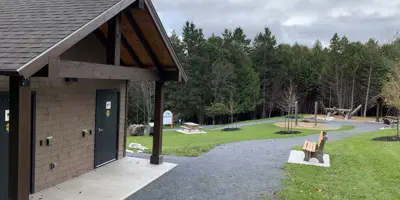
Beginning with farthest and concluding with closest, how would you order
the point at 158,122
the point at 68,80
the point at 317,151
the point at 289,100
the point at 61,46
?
the point at 289,100, the point at 317,151, the point at 158,122, the point at 68,80, the point at 61,46

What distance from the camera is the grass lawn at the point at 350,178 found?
6535mm

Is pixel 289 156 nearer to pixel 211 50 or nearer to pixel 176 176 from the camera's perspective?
pixel 176 176

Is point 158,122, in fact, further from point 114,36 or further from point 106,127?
point 114,36

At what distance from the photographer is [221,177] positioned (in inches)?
304

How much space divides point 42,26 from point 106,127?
3808 millimetres

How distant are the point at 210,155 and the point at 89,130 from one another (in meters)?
4.17

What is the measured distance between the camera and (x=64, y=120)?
6.75 metres

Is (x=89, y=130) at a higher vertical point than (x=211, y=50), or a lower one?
lower

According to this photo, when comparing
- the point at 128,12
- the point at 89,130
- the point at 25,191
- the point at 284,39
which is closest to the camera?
the point at 25,191

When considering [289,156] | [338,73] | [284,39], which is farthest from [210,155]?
[284,39]

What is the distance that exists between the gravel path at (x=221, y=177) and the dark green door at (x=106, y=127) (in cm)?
145

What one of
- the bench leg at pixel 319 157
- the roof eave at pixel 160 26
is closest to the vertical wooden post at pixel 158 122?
the roof eave at pixel 160 26

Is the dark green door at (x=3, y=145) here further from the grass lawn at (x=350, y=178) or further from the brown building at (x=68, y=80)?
the grass lawn at (x=350, y=178)

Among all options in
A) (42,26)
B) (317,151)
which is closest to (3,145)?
(42,26)
